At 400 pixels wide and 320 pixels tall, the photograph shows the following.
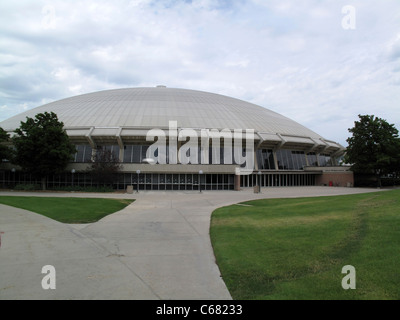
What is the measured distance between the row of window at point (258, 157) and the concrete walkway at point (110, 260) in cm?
2579

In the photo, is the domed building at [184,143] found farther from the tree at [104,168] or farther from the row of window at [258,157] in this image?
the tree at [104,168]

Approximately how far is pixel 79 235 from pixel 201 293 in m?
6.37

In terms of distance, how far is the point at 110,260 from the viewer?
23.3ft

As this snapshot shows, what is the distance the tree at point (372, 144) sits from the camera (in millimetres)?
38153

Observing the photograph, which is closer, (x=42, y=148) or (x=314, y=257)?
(x=314, y=257)

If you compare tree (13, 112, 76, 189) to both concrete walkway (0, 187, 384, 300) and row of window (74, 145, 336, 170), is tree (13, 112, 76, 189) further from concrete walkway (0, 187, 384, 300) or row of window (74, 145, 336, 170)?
concrete walkway (0, 187, 384, 300)

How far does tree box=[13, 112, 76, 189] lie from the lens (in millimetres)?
30672

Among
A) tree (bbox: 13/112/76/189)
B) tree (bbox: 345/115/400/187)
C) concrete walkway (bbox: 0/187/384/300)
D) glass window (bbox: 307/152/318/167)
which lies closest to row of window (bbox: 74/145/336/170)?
glass window (bbox: 307/152/318/167)

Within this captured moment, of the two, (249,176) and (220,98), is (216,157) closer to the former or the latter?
(249,176)

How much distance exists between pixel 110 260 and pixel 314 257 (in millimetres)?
5119

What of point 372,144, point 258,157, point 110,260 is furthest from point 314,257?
point 372,144

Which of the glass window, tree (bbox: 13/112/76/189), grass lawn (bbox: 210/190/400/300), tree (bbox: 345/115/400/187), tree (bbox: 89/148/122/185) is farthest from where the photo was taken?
the glass window

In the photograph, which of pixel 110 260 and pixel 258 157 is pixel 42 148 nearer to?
pixel 110 260

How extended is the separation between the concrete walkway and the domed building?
22527 millimetres
